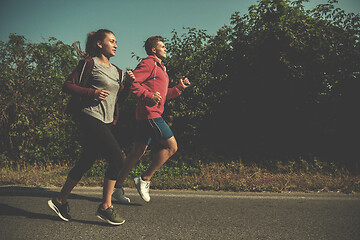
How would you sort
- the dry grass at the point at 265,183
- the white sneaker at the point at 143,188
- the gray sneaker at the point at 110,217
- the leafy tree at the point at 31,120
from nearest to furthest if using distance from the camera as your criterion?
1. the gray sneaker at the point at 110,217
2. the white sneaker at the point at 143,188
3. the dry grass at the point at 265,183
4. the leafy tree at the point at 31,120

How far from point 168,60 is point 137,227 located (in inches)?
177

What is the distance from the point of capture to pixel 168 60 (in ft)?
21.1

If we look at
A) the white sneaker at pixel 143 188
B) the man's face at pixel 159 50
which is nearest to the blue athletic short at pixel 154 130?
the white sneaker at pixel 143 188

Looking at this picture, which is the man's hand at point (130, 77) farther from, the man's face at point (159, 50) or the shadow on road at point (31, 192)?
the shadow on road at point (31, 192)

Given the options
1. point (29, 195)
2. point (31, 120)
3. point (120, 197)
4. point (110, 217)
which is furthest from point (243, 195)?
point (31, 120)

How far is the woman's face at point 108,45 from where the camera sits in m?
2.97

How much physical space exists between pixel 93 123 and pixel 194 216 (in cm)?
146

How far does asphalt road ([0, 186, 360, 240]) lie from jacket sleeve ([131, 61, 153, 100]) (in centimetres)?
136

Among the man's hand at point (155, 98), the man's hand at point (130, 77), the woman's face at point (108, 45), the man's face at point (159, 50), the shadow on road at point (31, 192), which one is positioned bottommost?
the shadow on road at point (31, 192)

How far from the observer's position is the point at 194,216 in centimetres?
299

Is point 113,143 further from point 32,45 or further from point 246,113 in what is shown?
point 32,45

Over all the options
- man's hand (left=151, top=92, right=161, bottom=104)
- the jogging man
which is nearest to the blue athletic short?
the jogging man

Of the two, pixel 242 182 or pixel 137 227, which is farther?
pixel 242 182

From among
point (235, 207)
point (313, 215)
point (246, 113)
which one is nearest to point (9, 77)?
point (246, 113)
